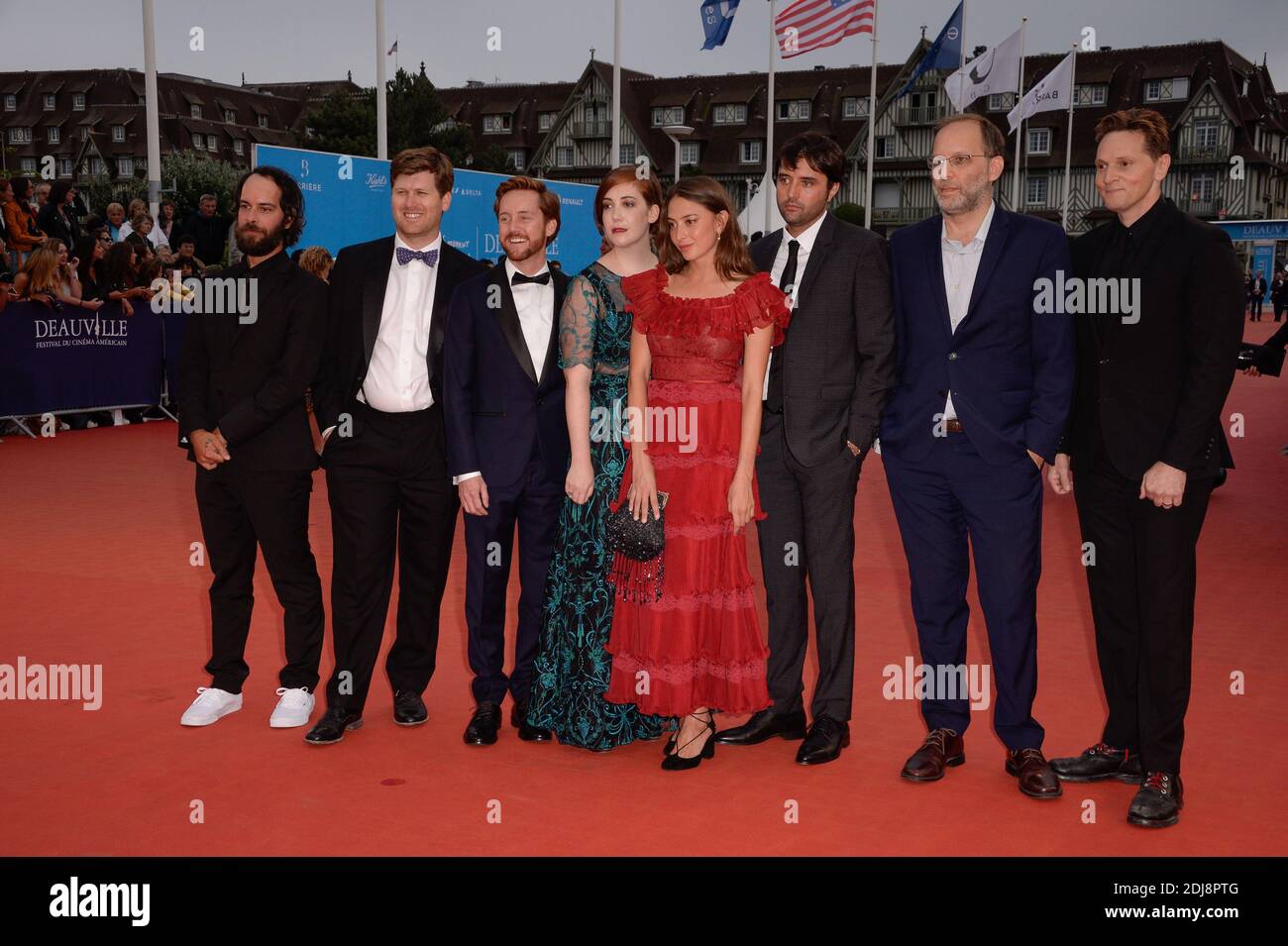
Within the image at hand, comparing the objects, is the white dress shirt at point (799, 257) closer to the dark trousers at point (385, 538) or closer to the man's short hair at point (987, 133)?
the man's short hair at point (987, 133)

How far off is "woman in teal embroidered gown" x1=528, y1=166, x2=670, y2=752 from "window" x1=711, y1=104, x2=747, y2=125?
64267mm

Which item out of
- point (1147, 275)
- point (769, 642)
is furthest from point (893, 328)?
point (769, 642)

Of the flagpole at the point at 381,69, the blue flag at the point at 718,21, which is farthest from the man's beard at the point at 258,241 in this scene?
the blue flag at the point at 718,21

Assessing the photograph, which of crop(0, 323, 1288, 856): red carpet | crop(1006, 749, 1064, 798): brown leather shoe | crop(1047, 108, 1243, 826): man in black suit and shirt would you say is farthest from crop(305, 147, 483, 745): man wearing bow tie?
crop(1047, 108, 1243, 826): man in black suit and shirt

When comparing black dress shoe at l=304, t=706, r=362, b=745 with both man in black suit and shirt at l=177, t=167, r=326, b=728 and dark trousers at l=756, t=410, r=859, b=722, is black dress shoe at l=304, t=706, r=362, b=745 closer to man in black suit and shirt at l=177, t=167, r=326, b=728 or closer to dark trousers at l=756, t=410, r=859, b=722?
man in black suit and shirt at l=177, t=167, r=326, b=728

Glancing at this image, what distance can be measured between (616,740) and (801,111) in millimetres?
65022

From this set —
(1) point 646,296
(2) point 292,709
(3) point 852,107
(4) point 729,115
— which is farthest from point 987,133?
(4) point 729,115

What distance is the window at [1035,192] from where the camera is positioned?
61.1 m

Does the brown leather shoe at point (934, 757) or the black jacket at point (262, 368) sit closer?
the brown leather shoe at point (934, 757)

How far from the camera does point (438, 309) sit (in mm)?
5508

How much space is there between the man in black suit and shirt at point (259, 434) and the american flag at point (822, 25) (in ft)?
75.6
